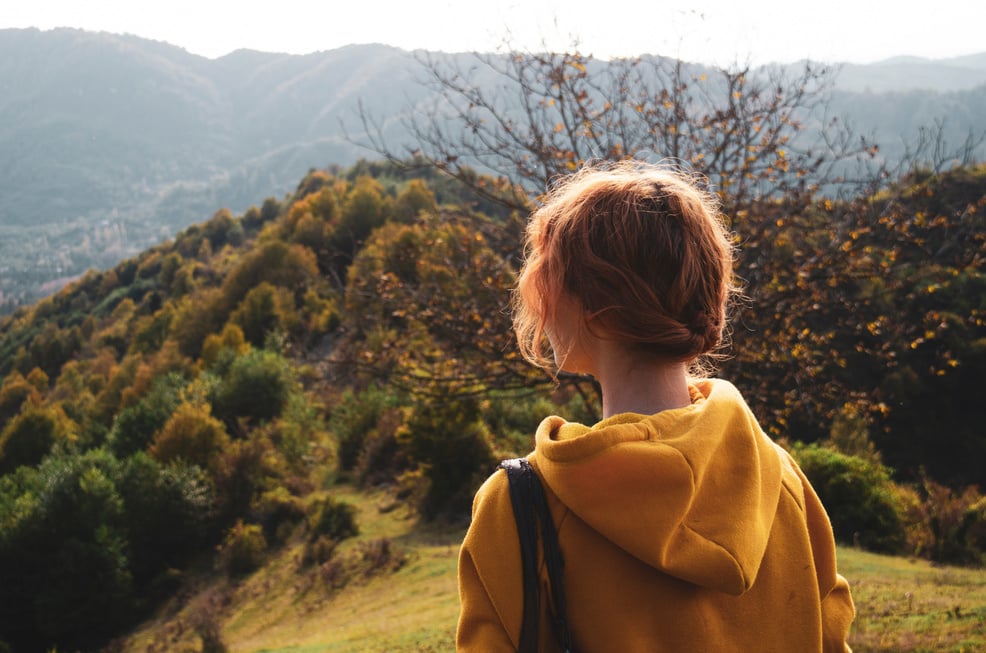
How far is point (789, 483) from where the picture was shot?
1632 millimetres

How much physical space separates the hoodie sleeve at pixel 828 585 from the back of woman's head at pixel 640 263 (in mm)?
508

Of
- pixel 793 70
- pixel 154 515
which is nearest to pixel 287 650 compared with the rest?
pixel 793 70

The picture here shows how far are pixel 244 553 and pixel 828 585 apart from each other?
21.1 meters

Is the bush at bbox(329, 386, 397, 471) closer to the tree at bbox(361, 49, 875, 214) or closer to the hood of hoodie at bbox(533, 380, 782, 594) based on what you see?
the tree at bbox(361, 49, 875, 214)

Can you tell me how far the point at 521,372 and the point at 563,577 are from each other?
6559mm

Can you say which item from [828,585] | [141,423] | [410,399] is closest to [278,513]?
[141,423]

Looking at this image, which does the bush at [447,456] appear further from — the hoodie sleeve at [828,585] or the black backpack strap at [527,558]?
the black backpack strap at [527,558]

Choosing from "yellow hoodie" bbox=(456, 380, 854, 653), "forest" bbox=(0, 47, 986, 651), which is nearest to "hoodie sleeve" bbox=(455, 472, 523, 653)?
"yellow hoodie" bbox=(456, 380, 854, 653)

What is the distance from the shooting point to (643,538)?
1.29m

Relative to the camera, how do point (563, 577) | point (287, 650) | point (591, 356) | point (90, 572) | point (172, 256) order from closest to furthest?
point (563, 577) → point (591, 356) → point (287, 650) → point (90, 572) → point (172, 256)

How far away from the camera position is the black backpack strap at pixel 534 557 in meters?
1.32

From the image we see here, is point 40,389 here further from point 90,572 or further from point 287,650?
point 287,650

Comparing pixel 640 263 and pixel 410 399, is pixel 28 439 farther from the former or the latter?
pixel 640 263

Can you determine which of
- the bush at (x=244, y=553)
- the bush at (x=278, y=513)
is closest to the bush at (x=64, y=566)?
the bush at (x=244, y=553)
